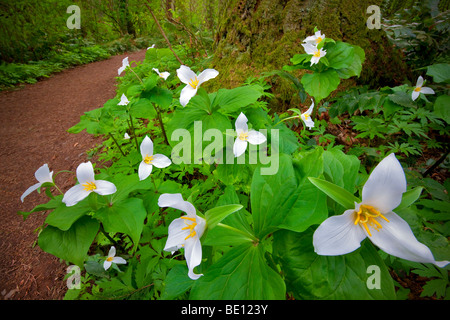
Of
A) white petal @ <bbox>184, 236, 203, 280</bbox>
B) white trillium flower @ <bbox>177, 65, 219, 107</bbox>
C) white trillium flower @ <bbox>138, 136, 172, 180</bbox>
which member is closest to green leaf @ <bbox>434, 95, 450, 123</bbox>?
white trillium flower @ <bbox>177, 65, 219, 107</bbox>

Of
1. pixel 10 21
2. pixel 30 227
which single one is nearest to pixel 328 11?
pixel 30 227

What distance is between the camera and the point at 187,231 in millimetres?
810

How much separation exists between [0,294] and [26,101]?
5.91 meters

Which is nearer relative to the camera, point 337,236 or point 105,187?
point 337,236

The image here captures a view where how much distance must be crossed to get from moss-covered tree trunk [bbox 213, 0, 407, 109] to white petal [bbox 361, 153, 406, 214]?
223 centimetres

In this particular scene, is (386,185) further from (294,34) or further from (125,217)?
(294,34)

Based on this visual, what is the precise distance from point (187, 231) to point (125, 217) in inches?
25.4

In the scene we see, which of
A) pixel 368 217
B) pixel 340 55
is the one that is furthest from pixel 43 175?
pixel 340 55

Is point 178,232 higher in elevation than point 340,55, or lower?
lower

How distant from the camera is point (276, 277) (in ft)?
2.23

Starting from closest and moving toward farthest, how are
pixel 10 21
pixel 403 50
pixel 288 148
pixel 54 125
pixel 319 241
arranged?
pixel 319 241
pixel 288 148
pixel 403 50
pixel 54 125
pixel 10 21

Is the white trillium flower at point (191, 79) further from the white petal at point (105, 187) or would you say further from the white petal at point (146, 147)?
the white petal at point (105, 187)

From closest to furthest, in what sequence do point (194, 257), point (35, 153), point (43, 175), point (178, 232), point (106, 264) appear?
point (194, 257)
point (178, 232)
point (43, 175)
point (106, 264)
point (35, 153)

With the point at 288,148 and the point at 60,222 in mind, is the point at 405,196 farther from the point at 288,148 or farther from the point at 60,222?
the point at 60,222
